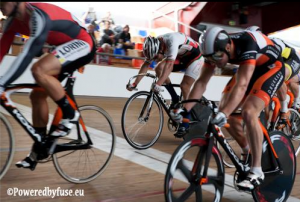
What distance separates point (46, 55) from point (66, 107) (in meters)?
0.41

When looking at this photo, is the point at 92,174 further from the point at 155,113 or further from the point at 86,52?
the point at 155,113

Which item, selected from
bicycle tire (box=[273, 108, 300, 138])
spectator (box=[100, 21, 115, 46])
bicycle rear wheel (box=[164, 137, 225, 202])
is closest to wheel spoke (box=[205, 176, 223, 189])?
bicycle rear wheel (box=[164, 137, 225, 202])

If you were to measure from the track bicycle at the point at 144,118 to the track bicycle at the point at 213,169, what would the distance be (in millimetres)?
1804

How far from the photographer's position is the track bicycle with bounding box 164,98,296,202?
7.24ft

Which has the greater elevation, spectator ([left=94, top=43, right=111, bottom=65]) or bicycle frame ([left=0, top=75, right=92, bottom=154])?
bicycle frame ([left=0, top=75, right=92, bottom=154])

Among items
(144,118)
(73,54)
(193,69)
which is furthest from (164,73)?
(73,54)

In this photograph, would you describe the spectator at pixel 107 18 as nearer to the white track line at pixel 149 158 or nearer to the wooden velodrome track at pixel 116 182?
the white track line at pixel 149 158

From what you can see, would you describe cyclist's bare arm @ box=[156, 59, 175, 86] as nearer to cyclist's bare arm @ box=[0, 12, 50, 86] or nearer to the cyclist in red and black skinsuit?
the cyclist in red and black skinsuit

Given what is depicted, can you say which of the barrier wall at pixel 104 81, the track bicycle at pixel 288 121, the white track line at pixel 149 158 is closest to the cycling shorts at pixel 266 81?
the white track line at pixel 149 158

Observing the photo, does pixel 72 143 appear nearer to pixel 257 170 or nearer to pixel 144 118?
pixel 257 170

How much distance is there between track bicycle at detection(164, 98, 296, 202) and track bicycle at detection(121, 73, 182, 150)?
180 centimetres

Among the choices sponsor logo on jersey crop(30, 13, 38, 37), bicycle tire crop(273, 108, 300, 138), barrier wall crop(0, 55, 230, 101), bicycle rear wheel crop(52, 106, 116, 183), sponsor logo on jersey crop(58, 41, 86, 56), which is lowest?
barrier wall crop(0, 55, 230, 101)

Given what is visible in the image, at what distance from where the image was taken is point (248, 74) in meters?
2.54
